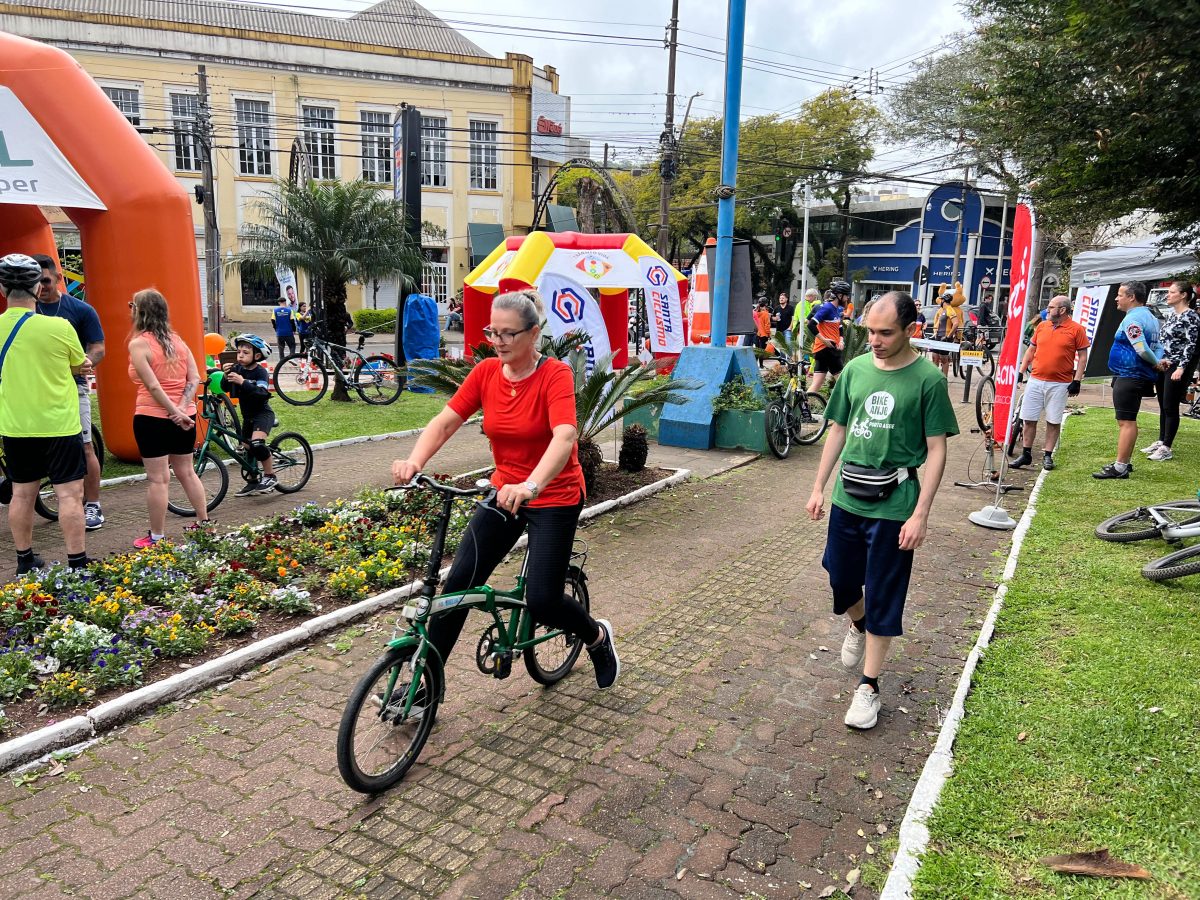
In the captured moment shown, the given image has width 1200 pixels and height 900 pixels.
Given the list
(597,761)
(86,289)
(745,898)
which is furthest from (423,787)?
(86,289)

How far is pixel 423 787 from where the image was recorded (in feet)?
11.3

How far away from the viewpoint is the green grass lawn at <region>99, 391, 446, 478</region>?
1141 cm

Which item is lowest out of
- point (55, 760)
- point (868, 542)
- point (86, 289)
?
point (55, 760)

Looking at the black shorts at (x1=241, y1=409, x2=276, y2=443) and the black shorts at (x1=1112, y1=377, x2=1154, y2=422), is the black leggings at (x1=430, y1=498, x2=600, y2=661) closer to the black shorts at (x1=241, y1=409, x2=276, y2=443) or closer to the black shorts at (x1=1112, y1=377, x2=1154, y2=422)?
the black shorts at (x1=241, y1=409, x2=276, y2=443)

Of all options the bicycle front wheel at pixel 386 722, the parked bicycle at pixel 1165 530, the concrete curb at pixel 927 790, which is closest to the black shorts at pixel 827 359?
the parked bicycle at pixel 1165 530

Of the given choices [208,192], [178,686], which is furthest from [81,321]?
[208,192]

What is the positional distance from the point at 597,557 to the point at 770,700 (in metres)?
2.38

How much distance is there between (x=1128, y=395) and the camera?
8.34 metres

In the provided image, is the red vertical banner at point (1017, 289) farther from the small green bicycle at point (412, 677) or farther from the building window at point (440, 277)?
the building window at point (440, 277)

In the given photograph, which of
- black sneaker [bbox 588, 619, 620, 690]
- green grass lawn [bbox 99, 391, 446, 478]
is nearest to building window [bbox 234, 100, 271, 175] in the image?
green grass lawn [bbox 99, 391, 446, 478]

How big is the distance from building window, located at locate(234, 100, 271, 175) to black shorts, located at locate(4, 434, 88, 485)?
33.1 meters

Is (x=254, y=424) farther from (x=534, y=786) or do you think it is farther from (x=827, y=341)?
(x=827, y=341)

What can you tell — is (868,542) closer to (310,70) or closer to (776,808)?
(776,808)

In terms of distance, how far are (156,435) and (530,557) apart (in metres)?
3.65
